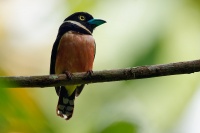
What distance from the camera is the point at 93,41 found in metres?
4.56

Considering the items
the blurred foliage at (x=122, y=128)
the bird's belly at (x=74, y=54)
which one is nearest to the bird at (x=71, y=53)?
the bird's belly at (x=74, y=54)

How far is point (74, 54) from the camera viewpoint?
173 inches

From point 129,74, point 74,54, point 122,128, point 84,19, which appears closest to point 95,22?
point 84,19

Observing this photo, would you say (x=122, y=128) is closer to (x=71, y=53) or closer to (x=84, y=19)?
(x=71, y=53)

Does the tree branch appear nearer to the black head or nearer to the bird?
the bird

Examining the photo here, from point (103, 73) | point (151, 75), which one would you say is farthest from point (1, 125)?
point (103, 73)

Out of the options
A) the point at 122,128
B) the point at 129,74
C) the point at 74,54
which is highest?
the point at 122,128

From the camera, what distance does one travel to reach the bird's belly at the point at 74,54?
14.3 ft

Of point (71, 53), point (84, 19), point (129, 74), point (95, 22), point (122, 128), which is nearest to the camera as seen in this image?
point (122, 128)

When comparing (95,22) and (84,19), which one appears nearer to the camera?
(95,22)

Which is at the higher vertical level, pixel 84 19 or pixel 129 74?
pixel 129 74

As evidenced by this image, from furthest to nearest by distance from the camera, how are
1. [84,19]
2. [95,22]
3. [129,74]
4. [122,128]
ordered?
[84,19] < [95,22] < [129,74] < [122,128]

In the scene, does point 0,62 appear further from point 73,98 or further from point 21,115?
point 73,98

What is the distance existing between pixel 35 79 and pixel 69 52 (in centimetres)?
185
